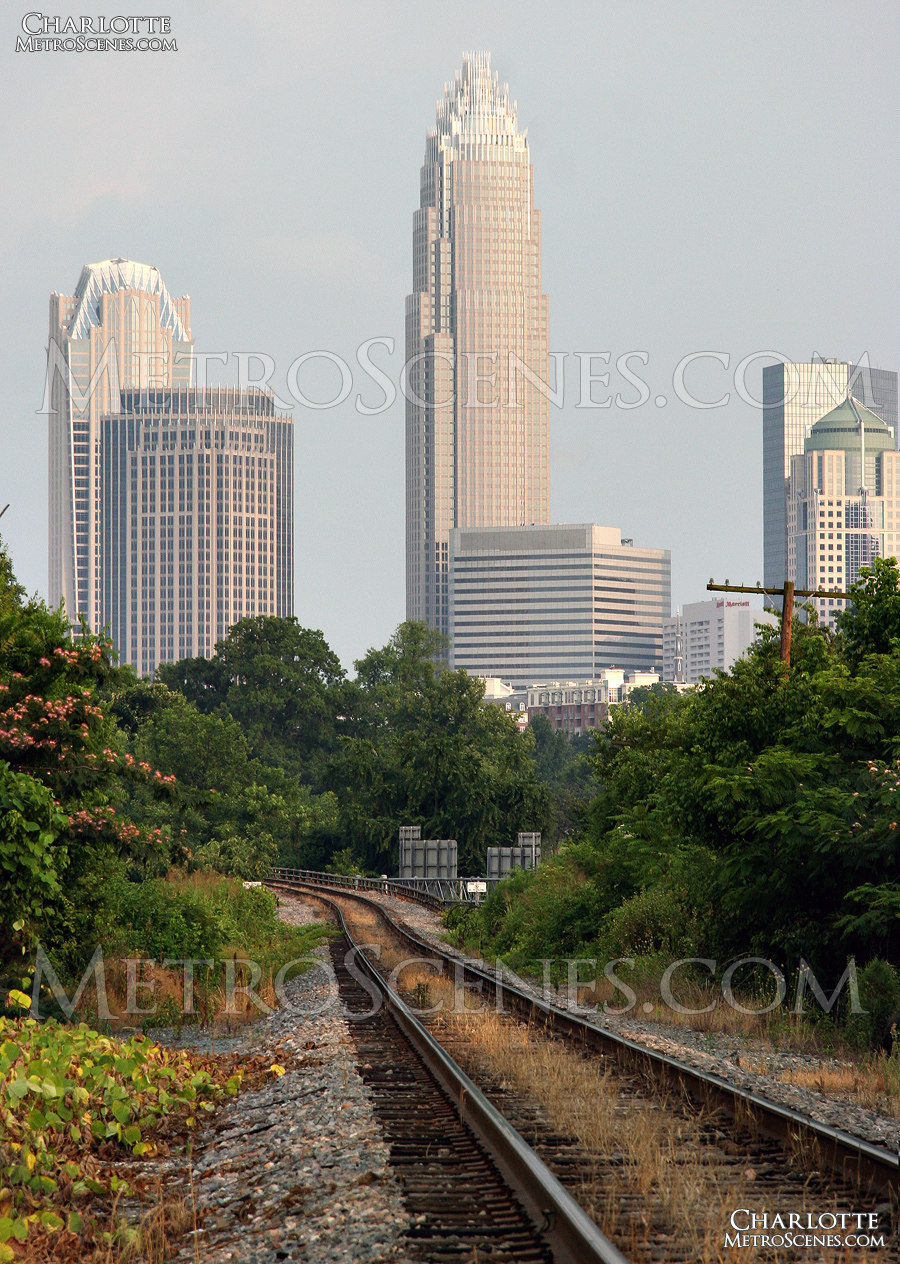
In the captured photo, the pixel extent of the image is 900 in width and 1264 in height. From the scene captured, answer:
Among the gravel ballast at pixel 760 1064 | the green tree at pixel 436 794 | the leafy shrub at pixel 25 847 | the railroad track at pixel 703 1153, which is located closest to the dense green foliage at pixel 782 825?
the gravel ballast at pixel 760 1064

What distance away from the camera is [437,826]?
7725cm

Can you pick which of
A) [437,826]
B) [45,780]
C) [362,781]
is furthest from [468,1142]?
[362,781]

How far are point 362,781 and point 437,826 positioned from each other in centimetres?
788

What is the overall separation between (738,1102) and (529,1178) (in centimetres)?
279

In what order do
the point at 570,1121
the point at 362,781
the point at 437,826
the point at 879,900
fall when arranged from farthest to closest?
the point at 362,781 → the point at 437,826 → the point at 879,900 → the point at 570,1121

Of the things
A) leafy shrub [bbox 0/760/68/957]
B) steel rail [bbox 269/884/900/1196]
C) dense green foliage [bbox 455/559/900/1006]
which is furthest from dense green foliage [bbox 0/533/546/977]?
dense green foliage [bbox 455/559/900/1006]

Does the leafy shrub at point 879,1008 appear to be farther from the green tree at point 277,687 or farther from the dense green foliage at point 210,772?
the green tree at point 277,687

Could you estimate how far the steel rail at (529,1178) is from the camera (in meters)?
6.65

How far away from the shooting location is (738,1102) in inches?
401

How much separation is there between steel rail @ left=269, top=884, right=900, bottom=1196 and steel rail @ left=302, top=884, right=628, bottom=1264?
177 centimetres

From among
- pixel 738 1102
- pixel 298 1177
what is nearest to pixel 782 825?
pixel 738 1102

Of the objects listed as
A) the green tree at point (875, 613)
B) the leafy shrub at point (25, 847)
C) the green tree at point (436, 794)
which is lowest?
the green tree at point (436, 794)

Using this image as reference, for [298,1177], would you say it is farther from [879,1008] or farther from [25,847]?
[25,847]

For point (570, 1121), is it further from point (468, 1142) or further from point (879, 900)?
point (879, 900)
